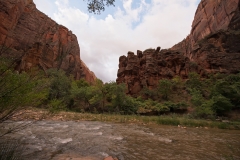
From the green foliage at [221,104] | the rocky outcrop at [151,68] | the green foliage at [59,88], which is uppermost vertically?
the rocky outcrop at [151,68]

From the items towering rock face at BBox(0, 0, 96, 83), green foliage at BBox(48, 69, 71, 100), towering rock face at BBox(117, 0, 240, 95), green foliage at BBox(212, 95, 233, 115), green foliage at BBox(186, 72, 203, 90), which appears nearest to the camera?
green foliage at BBox(212, 95, 233, 115)

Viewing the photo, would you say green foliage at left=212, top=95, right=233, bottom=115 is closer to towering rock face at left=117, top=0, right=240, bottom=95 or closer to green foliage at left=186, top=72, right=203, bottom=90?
green foliage at left=186, top=72, right=203, bottom=90

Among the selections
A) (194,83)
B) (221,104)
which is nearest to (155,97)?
(194,83)

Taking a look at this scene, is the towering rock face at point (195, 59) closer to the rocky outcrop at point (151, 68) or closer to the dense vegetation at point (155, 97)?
the rocky outcrop at point (151, 68)

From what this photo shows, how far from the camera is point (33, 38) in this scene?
50.9m

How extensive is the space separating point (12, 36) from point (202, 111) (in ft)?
177

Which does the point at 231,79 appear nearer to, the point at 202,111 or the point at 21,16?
the point at 202,111

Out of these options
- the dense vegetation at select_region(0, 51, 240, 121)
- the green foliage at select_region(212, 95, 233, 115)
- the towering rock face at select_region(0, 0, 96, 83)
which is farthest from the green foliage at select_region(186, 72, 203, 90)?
the towering rock face at select_region(0, 0, 96, 83)

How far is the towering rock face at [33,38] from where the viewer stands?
1660 inches

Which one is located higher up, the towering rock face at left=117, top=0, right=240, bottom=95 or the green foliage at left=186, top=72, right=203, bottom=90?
the towering rock face at left=117, top=0, right=240, bottom=95

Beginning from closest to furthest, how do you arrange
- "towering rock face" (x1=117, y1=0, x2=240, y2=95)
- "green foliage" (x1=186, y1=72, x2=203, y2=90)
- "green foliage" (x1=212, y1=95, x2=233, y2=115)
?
1. "green foliage" (x1=212, y1=95, x2=233, y2=115)
2. "green foliage" (x1=186, y1=72, x2=203, y2=90)
3. "towering rock face" (x1=117, y1=0, x2=240, y2=95)

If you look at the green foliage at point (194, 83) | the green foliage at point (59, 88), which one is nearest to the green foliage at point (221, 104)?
the green foliage at point (194, 83)

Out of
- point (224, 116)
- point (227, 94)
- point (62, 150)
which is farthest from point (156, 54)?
point (62, 150)

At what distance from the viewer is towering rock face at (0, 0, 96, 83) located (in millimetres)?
42156
